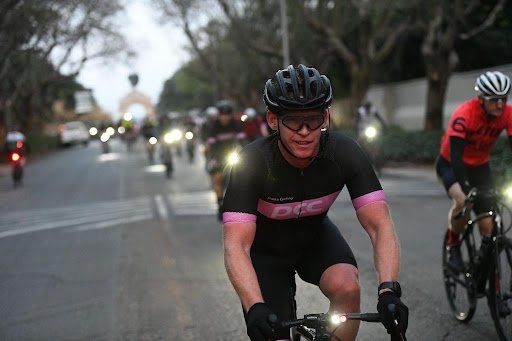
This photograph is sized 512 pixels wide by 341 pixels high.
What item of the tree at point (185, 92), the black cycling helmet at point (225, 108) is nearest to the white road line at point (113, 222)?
the black cycling helmet at point (225, 108)

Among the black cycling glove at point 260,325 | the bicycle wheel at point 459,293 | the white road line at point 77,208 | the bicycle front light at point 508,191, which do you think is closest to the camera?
the black cycling glove at point 260,325

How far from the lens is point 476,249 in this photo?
17.3 feet

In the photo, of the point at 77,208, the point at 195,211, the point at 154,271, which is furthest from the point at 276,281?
the point at 77,208

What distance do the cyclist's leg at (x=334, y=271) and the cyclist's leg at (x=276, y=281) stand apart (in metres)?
0.11

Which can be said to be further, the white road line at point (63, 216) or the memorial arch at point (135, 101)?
the memorial arch at point (135, 101)

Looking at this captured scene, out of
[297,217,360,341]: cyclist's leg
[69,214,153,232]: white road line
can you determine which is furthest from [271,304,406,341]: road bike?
[69,214,153,232]: white road line

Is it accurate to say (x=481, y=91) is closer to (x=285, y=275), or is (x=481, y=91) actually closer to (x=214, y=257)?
(x=285, y=275)

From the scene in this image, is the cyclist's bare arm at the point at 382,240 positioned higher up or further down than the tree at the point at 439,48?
further down

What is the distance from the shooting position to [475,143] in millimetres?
5512

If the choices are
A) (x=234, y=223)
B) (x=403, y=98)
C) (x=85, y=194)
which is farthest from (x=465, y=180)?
(x=403, y=98)

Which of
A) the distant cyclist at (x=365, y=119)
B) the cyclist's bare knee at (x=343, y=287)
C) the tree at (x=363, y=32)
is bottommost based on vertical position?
the cyclist's bare knee at (x=343, y=287)

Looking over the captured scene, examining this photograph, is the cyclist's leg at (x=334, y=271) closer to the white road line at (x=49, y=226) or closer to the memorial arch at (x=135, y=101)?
the white road line at (x=49, y=226)

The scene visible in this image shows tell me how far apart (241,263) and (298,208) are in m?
0.47

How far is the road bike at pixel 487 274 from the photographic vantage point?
14.9ft
